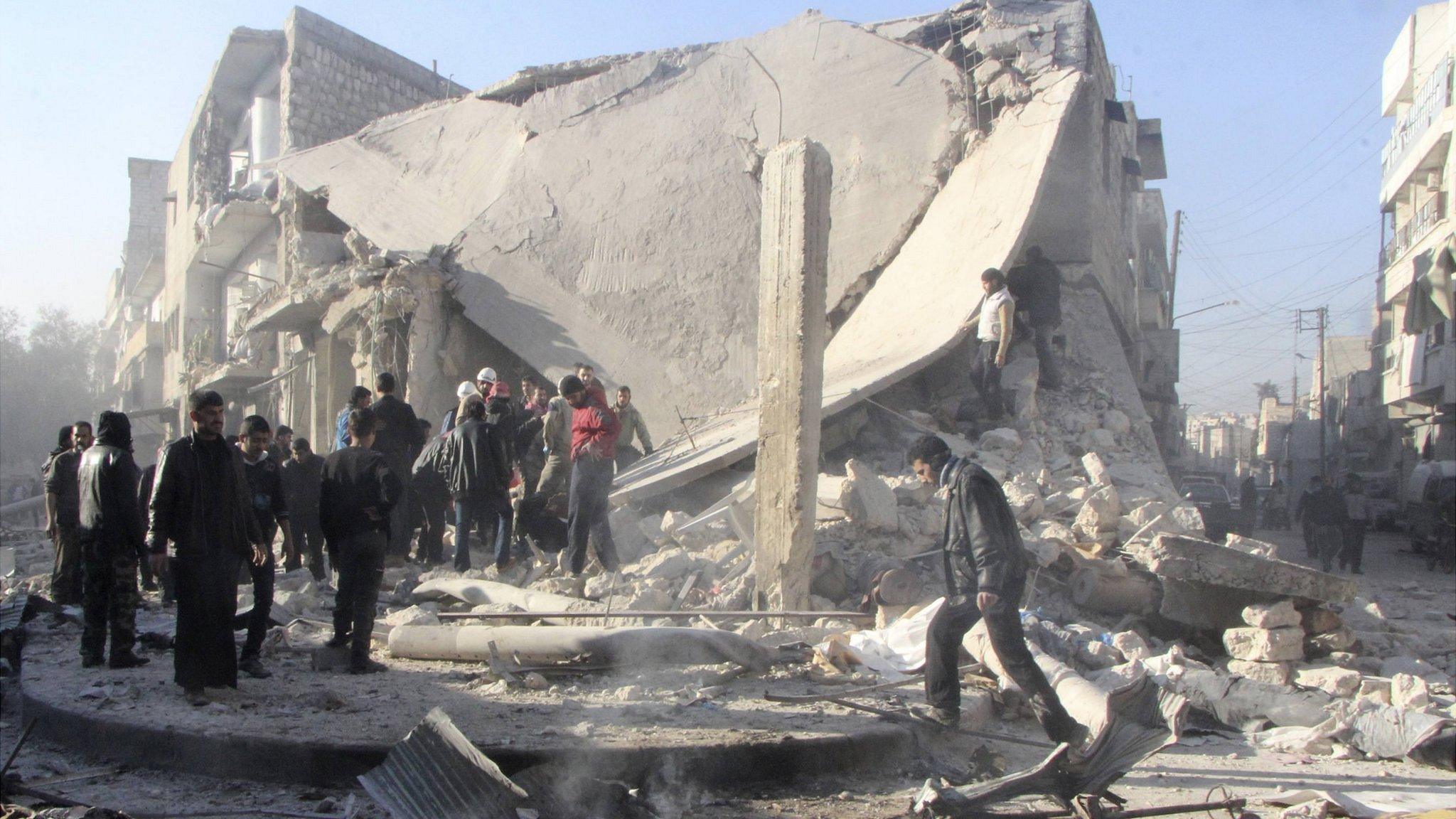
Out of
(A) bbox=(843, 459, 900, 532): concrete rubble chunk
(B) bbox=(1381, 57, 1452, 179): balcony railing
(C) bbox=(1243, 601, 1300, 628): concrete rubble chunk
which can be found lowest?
(C) bbox=(1243, 601, 1300, 628): concrete rubble chunk

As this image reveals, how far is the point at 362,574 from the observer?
5695 mm

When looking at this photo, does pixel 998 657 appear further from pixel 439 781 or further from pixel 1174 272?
pixel 1174 272


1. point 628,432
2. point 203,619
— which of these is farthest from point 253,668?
point 628,432

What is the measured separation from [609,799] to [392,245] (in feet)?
37.0

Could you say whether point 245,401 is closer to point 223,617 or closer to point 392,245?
point 392,245

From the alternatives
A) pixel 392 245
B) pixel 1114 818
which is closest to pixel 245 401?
pixel 392 245

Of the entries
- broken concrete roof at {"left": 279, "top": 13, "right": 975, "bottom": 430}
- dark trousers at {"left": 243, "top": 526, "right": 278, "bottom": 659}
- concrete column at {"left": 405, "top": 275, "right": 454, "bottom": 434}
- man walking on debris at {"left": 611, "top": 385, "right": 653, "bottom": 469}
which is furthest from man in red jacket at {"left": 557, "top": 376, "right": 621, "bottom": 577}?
concrete column at {"left": 405, "top": 275, "right": 454, "bottom": 434}

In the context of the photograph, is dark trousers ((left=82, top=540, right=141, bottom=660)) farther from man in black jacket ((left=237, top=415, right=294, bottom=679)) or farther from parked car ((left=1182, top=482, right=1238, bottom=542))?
parked car ((left=1182, top=482, right=1238, bottom=542))

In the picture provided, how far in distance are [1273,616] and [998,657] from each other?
282 cm

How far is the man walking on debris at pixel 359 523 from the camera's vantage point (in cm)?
565

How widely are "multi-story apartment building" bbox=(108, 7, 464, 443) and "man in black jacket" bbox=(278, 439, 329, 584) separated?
712cm

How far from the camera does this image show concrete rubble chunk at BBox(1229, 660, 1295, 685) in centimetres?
634

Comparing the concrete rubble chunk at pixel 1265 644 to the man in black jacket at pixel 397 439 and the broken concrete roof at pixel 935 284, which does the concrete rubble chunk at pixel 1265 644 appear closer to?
the broken concrete roof at pixel 935 284

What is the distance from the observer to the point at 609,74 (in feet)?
45.9
